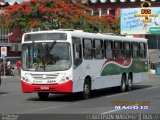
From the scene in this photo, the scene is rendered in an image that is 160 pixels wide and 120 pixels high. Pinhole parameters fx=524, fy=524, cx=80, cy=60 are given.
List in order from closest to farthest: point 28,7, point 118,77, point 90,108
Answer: point 90,108 < point 118,77 < point 28,7

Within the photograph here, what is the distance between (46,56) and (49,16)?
32243 millimetres

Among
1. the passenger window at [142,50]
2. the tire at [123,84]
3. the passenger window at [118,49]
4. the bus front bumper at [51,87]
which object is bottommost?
the tire at [123,84]

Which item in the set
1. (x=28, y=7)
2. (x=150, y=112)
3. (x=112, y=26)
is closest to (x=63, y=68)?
(x=150, y=112)

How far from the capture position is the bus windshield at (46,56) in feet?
70.7

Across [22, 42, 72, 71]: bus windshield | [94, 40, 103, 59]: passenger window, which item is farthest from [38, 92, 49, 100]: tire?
[94, 40, 103, 59]: passenger window

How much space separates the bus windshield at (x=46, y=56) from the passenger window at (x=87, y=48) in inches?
55.6

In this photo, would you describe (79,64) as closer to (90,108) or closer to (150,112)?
(90,108)

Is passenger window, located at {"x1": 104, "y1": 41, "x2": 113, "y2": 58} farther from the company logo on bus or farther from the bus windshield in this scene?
the company logo on bus

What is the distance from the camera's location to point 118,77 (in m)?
27.0

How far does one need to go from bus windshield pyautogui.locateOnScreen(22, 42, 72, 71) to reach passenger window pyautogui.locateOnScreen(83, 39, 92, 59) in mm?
1413

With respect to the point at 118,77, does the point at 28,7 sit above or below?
above

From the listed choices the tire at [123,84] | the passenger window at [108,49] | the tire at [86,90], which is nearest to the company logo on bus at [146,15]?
the tire at [123,84]

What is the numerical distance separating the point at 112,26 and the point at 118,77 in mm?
40299

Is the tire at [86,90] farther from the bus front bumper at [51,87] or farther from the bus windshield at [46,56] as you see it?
the bus windshield at [46,56]
